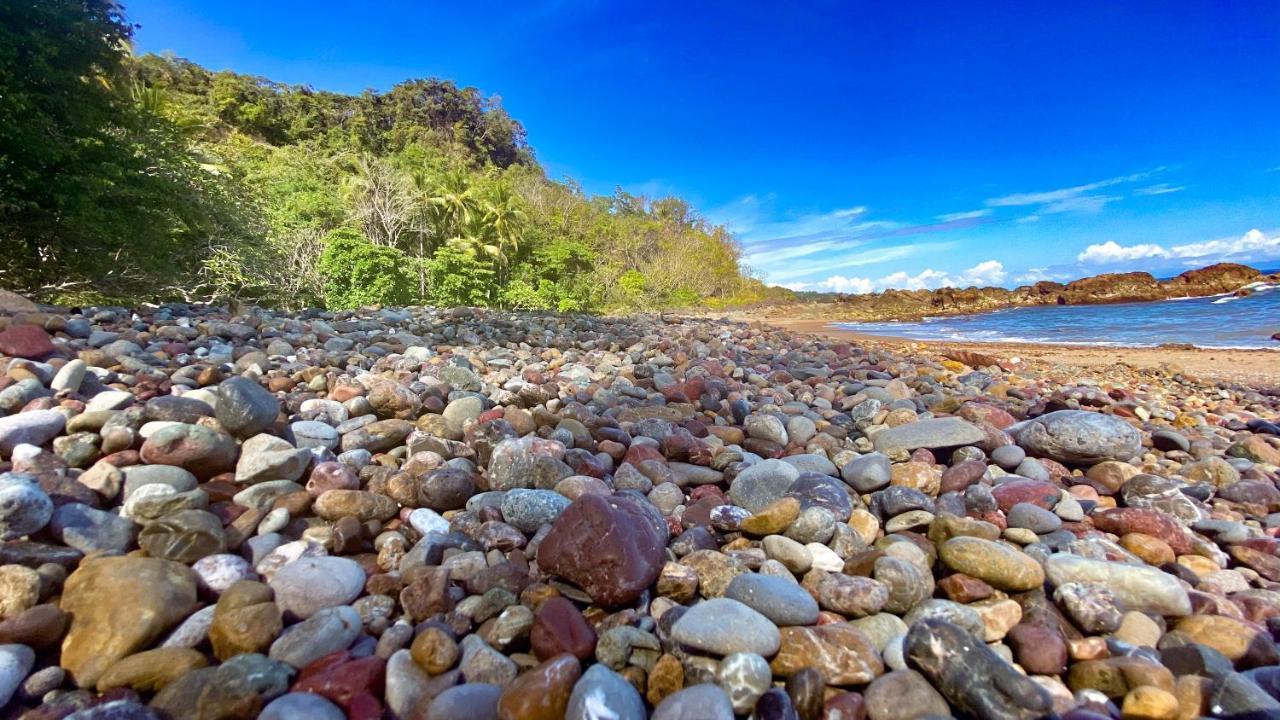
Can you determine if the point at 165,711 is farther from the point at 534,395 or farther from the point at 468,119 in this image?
the point at 468,119

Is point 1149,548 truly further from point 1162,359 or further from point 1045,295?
point 1045,295

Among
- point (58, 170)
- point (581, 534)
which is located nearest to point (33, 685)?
point (581, 534)

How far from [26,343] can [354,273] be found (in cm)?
766

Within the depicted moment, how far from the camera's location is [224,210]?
9188 mm

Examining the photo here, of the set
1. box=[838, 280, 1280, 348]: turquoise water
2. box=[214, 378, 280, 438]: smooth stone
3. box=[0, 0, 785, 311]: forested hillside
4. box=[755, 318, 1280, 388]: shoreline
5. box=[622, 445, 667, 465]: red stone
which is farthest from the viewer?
box=[838, 280, 1280, 348]: turquoise water

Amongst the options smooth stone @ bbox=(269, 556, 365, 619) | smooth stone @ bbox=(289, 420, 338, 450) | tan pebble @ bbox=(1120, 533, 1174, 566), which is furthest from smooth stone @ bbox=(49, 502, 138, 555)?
tan pebble @ bbox=(1120, 533, 1174, 566)

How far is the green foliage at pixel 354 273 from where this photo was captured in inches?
396

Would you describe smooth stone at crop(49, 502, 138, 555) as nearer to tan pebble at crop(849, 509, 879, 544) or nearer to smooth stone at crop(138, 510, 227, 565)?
smooth stone at crop(138, 510, 227, 565)


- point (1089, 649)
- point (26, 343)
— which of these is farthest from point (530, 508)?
point (26, 343)

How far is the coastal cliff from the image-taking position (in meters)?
33.2

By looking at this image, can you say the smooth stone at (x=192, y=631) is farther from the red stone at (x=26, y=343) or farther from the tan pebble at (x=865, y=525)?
the red stone at (x=26, y=343)

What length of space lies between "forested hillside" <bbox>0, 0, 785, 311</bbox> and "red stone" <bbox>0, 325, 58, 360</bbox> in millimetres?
5099

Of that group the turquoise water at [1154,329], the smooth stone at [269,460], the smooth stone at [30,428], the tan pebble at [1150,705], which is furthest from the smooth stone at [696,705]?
the turquoise water at [1154,329]

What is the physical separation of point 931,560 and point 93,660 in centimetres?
256
